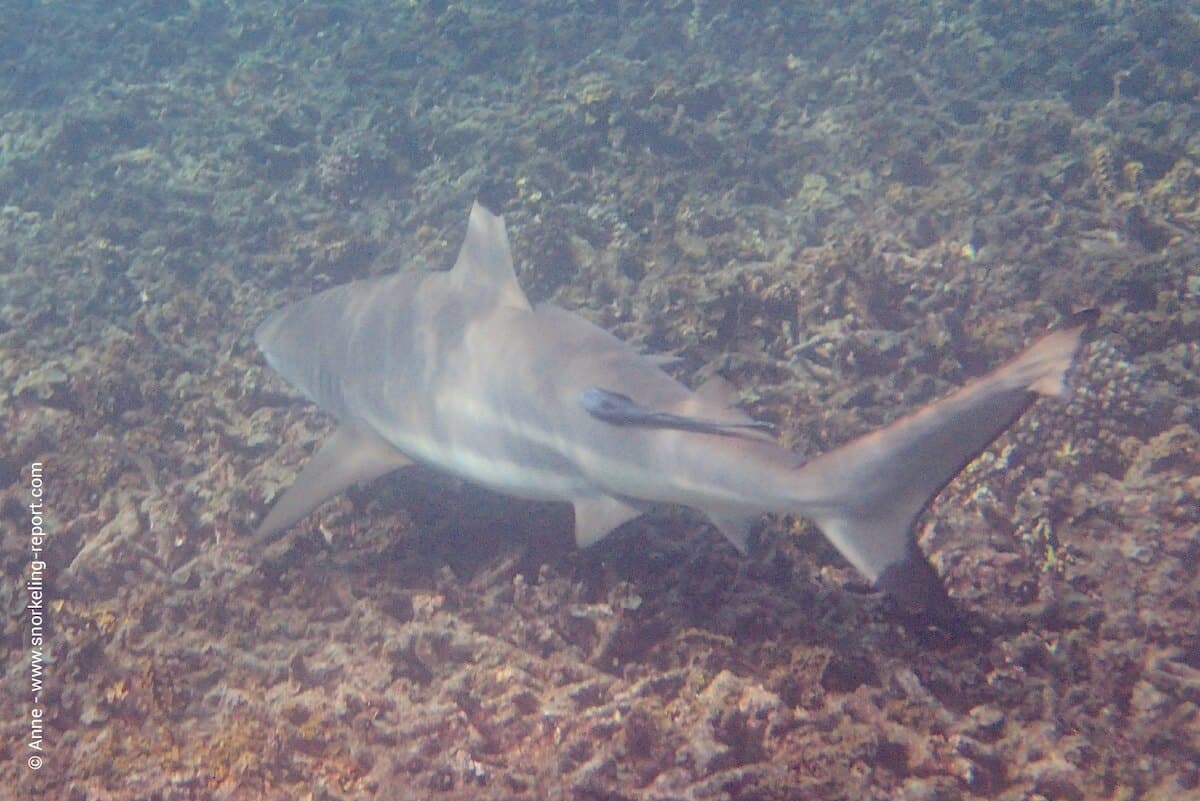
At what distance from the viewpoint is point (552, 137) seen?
9.42 meters

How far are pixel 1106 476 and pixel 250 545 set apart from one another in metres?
5.08

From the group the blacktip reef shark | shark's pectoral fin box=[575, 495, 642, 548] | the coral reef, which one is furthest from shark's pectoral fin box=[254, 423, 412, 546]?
shark's pectoral fin box=[575, 495, 642, 548]

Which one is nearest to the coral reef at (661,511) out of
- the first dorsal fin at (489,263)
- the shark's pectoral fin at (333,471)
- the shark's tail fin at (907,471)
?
the shark's pectoral fin at (333,471)

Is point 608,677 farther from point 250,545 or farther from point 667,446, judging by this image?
point 250,545

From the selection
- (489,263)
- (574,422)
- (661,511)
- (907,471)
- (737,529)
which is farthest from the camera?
(661,511)

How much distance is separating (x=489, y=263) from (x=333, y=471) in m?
1.50

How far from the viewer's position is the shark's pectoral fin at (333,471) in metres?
4.27

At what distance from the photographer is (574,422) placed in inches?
136

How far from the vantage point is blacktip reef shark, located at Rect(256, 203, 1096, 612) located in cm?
271

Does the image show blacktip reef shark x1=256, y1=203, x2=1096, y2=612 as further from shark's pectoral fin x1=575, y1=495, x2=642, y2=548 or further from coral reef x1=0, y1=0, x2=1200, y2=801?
coral reef x1=0, y1=0, x2=1200, y2=801

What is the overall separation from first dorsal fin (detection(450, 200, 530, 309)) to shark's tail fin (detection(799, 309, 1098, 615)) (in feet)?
6.28

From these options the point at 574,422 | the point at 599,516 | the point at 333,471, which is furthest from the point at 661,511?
the point at 333,471

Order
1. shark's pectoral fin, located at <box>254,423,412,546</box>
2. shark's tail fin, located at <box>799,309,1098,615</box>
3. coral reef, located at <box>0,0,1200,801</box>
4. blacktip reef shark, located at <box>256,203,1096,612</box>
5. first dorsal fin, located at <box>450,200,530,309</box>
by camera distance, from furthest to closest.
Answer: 1. shark's pectoral fin, located at <box>254,423,412,546</box>
2. first dorsal fin, located at <box>450,200,530,309</box>
3. coral reef, located at <box>0,0,1200,801</box>
4. blacktip reef shark, located at <box>256,203,1096,612</box>
5. shark's tail fin, located at <box>799,309,1098,615</box>

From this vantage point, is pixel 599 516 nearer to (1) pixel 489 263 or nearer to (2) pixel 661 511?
(2) pixel 661 511
